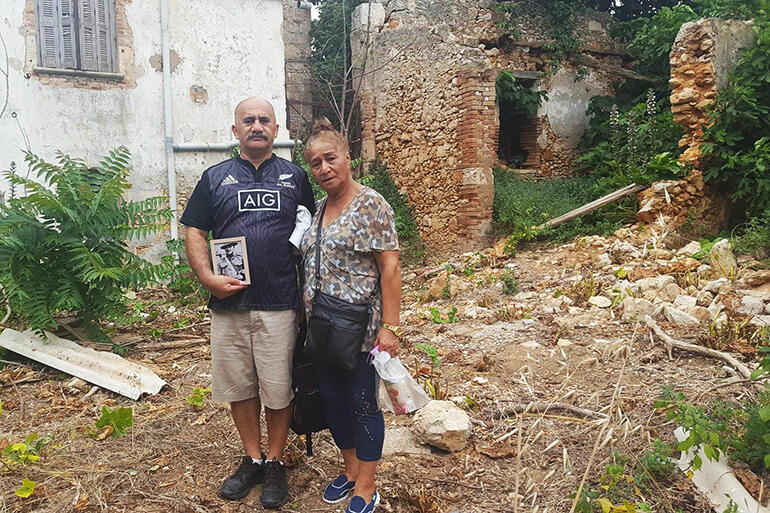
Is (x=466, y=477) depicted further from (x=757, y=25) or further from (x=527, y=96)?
(x=527, y=96)

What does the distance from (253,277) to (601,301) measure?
4.15m

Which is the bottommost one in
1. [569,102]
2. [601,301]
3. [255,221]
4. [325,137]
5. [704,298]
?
[601,301]

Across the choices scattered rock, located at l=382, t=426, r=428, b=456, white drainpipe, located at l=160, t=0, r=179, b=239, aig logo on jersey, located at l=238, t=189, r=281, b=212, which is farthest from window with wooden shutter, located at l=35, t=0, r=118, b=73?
scattered rock, located at l=382, t=426, r=428, b=456

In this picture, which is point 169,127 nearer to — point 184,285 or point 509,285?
point 184,285

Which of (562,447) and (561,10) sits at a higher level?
(561,10)

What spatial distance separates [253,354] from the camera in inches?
113

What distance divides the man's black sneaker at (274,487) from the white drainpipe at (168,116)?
6431 mm

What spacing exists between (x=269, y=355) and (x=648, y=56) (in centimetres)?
1058

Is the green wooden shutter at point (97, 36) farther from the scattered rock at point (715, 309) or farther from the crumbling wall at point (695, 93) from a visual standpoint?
the scattered rock at point (715, 309)

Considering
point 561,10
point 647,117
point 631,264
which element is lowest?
point 631,264

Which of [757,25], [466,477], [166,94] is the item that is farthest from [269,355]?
[757,25]

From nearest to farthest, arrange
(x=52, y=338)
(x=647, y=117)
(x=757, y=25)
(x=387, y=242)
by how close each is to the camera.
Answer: (x=387, y=242) → (x=52, y=338) → (x=757, y=25) → (x=647, y=117)

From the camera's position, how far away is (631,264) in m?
7.14

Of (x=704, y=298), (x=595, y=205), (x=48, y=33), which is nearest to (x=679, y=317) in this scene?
(x=704, y=298)
